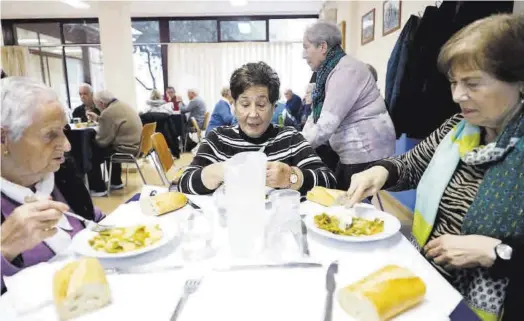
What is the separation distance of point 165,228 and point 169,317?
376 mm

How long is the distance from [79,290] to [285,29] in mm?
8464

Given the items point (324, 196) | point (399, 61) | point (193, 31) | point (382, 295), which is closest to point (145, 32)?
point (193, 31)

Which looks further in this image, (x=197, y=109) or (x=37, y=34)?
(x=37, y=34)

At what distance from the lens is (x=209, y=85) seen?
28.2ft

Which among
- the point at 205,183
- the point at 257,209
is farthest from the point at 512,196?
the point at 205,183

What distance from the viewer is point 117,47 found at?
7016 millimetres

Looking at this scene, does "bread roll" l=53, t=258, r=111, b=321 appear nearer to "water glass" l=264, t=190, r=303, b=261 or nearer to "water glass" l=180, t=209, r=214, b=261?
"water glass" l=180, t=209, r=214, b=261

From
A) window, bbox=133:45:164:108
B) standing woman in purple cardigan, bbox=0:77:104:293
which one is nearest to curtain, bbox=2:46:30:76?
window, bbox=133:45:164:108

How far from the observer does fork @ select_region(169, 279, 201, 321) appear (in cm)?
63

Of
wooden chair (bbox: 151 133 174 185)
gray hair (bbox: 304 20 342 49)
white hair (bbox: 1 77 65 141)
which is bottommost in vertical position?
wooden chair (bbox: 151 133 174 185)

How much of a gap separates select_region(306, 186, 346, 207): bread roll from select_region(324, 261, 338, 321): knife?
402 mm

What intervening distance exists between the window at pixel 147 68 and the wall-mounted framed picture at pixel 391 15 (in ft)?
19.2

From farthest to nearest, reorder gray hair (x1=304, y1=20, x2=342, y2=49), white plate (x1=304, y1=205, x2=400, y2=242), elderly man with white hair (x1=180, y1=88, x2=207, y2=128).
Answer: elderly man with white hair (x1=180, y1=88, x2=207, y2=128), gray hair (x1=304, y1=20, x2=342, y2=49), white plate (x1=304, y1=205, x2=400, y2=242)

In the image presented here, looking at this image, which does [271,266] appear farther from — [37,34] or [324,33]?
[37,34]
